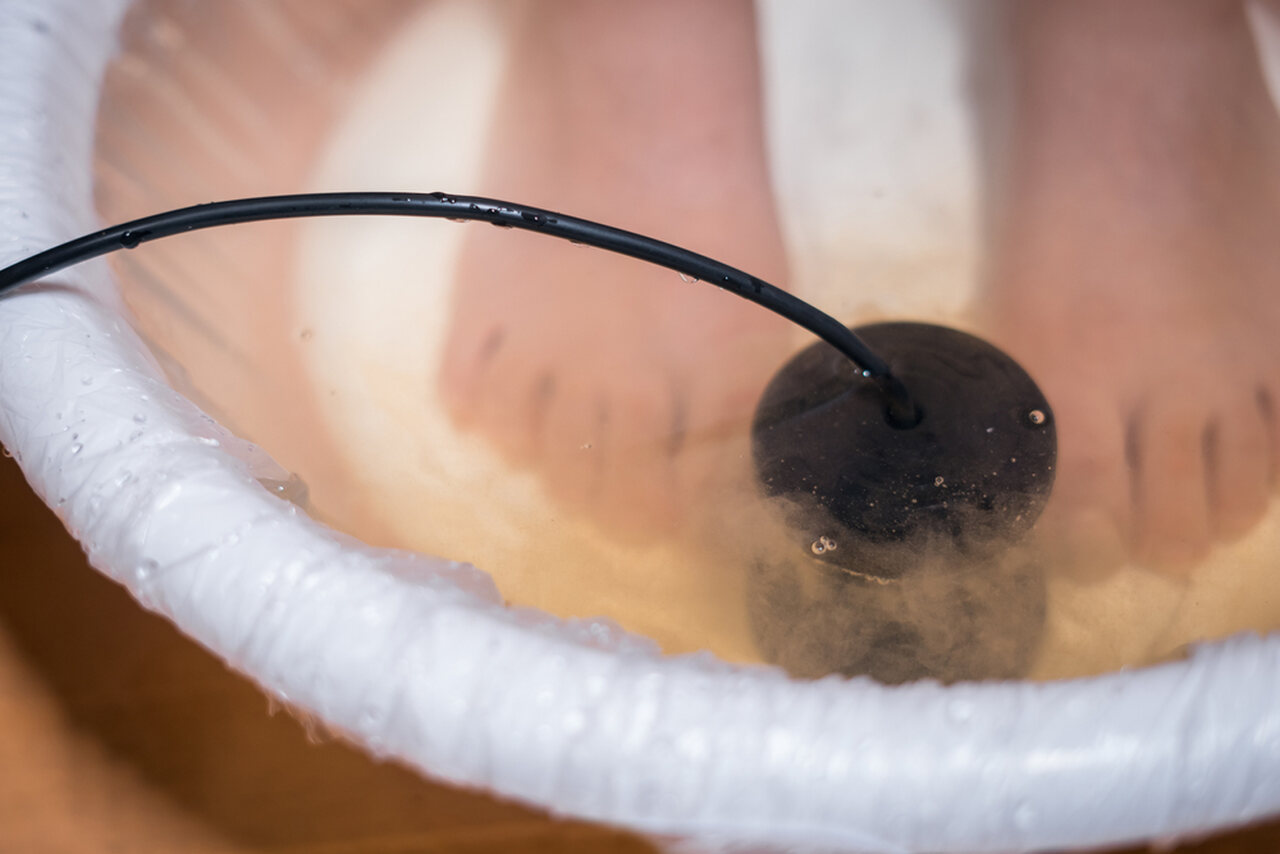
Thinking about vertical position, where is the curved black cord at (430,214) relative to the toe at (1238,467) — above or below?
above

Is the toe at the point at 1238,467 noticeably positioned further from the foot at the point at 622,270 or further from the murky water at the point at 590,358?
the foot at the point at 622,270

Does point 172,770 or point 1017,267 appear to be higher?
point 1017,267

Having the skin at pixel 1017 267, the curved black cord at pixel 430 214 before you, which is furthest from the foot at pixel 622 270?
the curved black cord at pixel 430 214

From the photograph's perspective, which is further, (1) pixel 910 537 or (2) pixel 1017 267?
(2) pixel 1017 267

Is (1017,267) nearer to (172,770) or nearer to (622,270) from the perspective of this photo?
(622,270)

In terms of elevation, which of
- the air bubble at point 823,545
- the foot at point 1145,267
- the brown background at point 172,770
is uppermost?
the foot at point 1145,267

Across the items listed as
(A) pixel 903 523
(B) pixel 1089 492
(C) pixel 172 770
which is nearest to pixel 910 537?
(A) pixel 903 523

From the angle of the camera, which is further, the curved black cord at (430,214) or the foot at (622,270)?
the foot at (622,270)

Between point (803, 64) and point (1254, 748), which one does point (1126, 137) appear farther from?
point (1254, 748)
